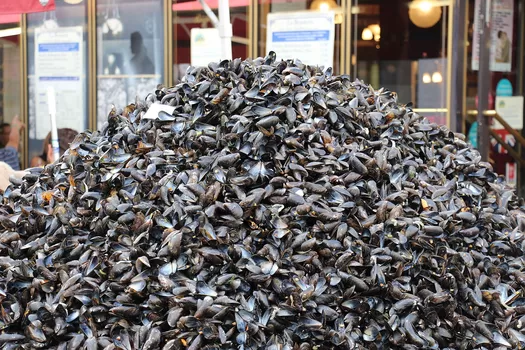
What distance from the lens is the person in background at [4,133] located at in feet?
31.4

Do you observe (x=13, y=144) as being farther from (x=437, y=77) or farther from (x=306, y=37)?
(x=437, y=77)

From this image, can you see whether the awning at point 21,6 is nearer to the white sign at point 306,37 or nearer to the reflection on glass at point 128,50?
the white sign at point 306,37

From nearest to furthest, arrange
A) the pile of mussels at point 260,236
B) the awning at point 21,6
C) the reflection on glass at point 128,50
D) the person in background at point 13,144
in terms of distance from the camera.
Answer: the pile of mussels at point 260,236
the awning at point 21,6
the reflection on glass at point 128,50
the person in background at point 13,144

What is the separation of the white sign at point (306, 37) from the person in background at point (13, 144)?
3579 millimetres

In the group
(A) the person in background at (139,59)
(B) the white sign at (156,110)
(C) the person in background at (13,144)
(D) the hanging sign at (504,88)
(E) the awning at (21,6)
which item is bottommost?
(C) the person in background at (13,144)

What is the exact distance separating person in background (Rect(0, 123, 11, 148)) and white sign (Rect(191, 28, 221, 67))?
2.77m

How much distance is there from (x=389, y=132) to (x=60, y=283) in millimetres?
1068

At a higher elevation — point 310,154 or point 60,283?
point 310,154

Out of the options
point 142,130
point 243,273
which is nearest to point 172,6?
point 142,130

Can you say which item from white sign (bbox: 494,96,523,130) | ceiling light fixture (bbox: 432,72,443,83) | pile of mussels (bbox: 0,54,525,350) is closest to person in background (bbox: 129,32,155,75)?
ceiling light fixture (bbox: 432,72,443,83)

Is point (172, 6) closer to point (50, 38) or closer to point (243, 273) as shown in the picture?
point (50, 38)

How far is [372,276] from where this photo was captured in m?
1.92

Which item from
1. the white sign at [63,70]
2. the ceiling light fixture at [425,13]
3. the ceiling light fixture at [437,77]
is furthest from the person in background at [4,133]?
the ceiling light fixture at [437,77]

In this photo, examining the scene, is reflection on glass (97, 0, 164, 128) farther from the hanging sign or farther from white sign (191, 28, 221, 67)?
the hanging sign
